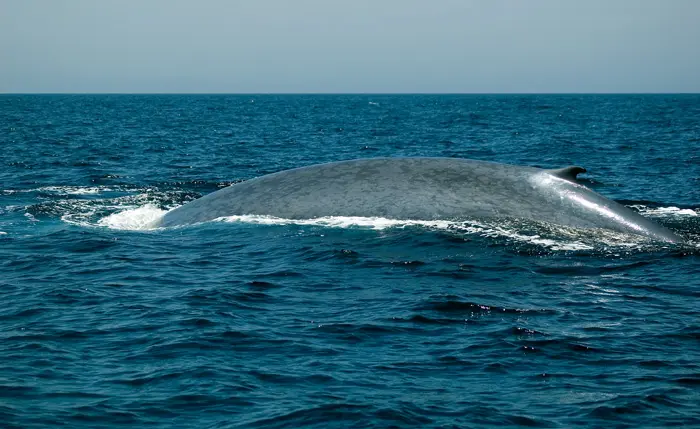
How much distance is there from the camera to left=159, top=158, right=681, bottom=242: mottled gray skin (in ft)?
55.5

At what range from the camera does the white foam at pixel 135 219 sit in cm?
2039

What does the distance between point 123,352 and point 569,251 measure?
865 cm

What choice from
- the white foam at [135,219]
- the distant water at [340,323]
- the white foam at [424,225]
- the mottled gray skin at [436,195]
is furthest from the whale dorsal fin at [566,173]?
the white foam at [135,219]

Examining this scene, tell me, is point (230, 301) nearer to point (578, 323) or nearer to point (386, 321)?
point (386, 321)

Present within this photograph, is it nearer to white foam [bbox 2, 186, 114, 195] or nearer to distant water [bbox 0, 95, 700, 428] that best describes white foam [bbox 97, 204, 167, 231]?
distant water [bbox 0, 95, 700, 428]

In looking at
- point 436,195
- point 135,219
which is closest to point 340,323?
point 436,195

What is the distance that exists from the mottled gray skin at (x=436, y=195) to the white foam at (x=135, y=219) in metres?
1.91

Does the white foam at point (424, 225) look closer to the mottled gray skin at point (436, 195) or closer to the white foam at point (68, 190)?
the mottled gray skin at point (436, 195)

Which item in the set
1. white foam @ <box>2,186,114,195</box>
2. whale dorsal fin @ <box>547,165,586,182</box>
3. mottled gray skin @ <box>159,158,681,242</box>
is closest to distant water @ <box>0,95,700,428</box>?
mottled gray skin @ <box>159,158,681,242</box>

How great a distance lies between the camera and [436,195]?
1759cm

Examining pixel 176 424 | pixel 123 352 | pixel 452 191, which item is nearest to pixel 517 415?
pixel 176 424

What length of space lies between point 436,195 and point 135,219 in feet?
26.5

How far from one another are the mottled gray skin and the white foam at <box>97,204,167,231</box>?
1905 millimetres

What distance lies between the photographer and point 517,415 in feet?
28.2
